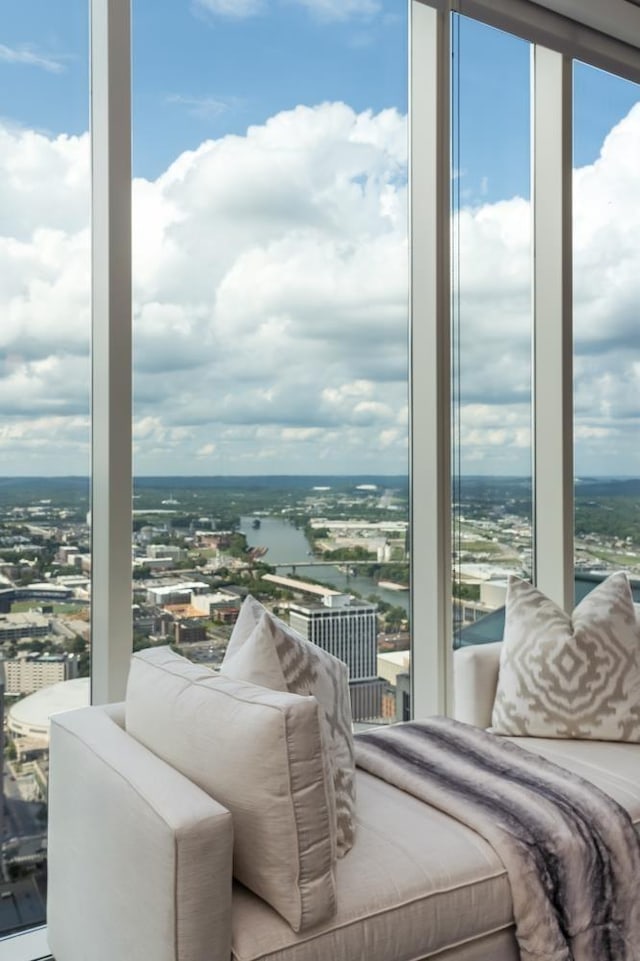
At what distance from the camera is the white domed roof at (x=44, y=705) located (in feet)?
7.64

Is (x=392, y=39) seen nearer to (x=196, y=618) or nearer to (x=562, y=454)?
(x=562, y=454)

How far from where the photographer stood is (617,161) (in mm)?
3738

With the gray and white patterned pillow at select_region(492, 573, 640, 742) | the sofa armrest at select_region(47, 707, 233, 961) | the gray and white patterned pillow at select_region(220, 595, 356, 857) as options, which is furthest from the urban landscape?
the gray and white patterned pillow at select_region(220, 595, 356, 857)

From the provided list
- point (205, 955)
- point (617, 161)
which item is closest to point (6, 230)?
point (205, 955)

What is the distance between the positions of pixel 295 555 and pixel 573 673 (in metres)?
1.00

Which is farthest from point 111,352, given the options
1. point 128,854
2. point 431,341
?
point 128,854

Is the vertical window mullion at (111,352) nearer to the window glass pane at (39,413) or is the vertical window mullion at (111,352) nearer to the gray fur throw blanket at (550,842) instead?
the window glass pane at (39,413)

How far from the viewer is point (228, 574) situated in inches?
109

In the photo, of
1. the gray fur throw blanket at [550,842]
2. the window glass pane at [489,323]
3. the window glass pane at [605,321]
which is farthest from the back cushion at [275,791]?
the window glass pane at [605,321]

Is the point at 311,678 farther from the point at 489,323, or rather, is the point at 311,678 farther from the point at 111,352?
the point at 489,323

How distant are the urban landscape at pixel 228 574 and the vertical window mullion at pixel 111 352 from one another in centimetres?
8

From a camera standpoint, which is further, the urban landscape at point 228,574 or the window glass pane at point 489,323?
the window glass pane at point 489,323

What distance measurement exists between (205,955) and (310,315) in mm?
2068

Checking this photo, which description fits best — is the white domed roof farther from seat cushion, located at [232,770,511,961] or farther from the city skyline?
seat cushion, located at [232,770,511,961]
